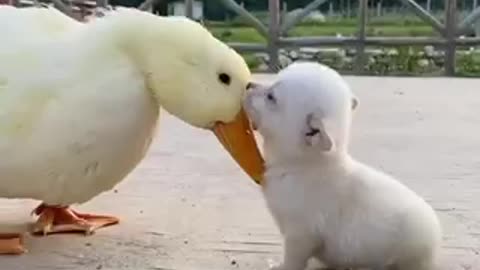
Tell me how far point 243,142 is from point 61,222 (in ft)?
1.43

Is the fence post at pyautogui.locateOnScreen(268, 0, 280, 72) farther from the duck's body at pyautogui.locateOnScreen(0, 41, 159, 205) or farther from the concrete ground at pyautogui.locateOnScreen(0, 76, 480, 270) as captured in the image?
the duck's body at pyautogui.locateOnScreen(0, 41, 159, 205)

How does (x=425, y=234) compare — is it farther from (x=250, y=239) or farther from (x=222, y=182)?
(x=222, y=182)

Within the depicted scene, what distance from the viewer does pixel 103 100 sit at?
225 cm

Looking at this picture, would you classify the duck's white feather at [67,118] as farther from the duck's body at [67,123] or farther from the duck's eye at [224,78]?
the duck's eye at [224,78]

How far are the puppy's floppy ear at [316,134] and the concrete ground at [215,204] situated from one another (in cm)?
31

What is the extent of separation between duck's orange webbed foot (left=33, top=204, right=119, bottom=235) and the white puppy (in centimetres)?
51

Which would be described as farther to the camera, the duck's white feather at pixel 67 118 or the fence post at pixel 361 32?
the fence post at pixel 361 32

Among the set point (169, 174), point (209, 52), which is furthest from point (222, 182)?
point (209, 52)

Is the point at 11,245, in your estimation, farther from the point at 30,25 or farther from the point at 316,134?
the point at 316,134

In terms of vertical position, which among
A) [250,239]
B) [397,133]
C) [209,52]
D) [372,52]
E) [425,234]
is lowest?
[372,52]

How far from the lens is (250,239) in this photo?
2.48 meters

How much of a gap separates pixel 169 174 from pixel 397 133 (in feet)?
3.70

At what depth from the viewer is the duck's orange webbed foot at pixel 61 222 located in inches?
98.3

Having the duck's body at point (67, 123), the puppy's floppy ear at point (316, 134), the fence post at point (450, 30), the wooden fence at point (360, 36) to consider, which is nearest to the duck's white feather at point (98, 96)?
the duck's body at point (67, 123)
